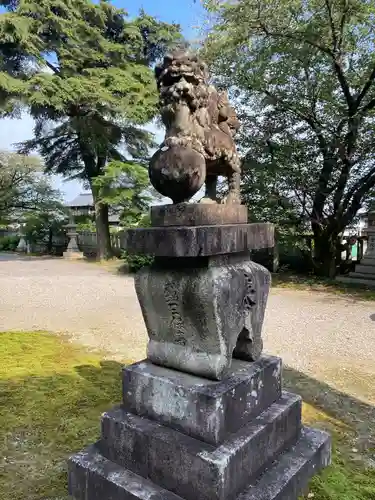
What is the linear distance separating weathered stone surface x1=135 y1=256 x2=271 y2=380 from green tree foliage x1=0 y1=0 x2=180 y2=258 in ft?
38.5

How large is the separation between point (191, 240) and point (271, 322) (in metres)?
4.79

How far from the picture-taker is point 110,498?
6.15 ft

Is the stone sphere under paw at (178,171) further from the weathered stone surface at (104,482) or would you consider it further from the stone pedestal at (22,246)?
the stone pedestal at (22,246)

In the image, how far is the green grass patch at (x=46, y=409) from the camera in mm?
2262

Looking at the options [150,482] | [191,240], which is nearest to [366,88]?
[191,240]

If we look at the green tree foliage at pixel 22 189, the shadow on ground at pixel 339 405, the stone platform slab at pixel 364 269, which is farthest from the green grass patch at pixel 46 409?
the green tree foliage at pixel 22 189

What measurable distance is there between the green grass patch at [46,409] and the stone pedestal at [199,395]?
414mm

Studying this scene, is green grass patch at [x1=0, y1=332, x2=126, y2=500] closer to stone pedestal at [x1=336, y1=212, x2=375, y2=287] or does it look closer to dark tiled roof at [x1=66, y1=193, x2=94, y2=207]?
stone pedestal at [x1=336, y1=212, x2=375, y2=287]

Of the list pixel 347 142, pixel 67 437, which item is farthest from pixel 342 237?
pixel 67 437

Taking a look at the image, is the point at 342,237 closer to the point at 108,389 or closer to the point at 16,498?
the point at 108,389

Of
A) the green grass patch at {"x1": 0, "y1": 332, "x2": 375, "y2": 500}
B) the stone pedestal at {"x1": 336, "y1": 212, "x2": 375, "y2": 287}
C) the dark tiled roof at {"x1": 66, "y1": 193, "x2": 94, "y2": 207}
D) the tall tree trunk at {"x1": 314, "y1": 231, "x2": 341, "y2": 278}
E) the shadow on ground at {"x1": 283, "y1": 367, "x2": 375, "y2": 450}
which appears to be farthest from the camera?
the dark tiled roof at {"x1": 66, "y1": 193, "x2": 94, "y2": 207}

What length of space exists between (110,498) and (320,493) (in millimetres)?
1133

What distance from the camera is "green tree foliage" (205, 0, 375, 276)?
8.13 metres

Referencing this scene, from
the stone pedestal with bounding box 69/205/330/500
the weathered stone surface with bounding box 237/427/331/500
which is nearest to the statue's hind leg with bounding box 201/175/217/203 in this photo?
the stone pedestal with bounding box 69/205/330/500
